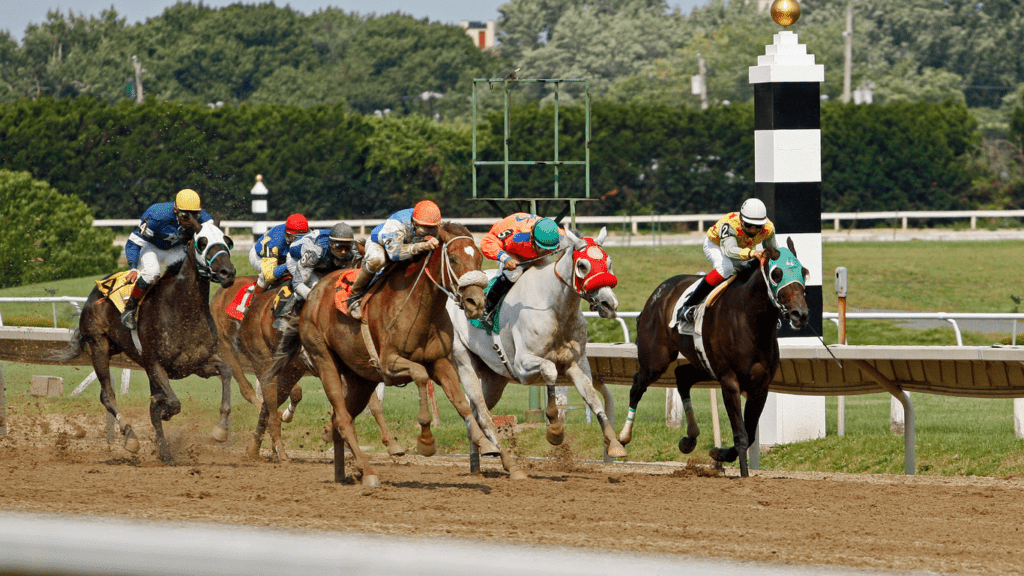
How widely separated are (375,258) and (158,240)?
214 cm

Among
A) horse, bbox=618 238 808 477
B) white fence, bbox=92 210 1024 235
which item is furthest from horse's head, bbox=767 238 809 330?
white fence, bbox=92 210 1024 235

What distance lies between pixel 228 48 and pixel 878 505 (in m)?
51.6

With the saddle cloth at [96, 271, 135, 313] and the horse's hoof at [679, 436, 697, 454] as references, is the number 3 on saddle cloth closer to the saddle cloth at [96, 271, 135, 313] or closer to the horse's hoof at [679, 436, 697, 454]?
the saddle cloth at [96, 271, 135, 313]

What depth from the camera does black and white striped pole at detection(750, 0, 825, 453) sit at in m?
8.68

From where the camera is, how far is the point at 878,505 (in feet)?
19.3

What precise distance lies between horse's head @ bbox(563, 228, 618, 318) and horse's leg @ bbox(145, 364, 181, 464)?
2.60 meters

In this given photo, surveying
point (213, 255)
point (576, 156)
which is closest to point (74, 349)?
point (213, 255)

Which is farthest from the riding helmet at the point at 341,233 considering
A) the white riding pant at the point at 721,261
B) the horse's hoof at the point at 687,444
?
the horse's hoof at the point at 687,444

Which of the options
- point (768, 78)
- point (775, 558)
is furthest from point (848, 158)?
point (775, 558)

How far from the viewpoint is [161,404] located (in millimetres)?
7887

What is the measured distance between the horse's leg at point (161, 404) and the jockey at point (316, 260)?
0.73 meters

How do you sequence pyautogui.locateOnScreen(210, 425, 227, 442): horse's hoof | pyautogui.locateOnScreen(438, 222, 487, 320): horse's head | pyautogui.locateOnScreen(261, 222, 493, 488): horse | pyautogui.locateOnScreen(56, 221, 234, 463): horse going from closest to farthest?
pyautogui.locateOnScreen(438, 222, 487, 320): horse's head
pyautogui.locateOnScreen(261, 222, 493, 488): horse
pyautogui.locateOnScreen(56, 221, 234, 463): horse
pyautogui.locateOnScreen(210, 425, 227, 442): horse's hoof

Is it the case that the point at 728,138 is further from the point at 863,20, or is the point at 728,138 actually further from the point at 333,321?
the point at 863,20

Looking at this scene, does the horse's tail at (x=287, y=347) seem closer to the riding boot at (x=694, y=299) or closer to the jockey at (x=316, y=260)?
the jockey at (x=316, y=260)
